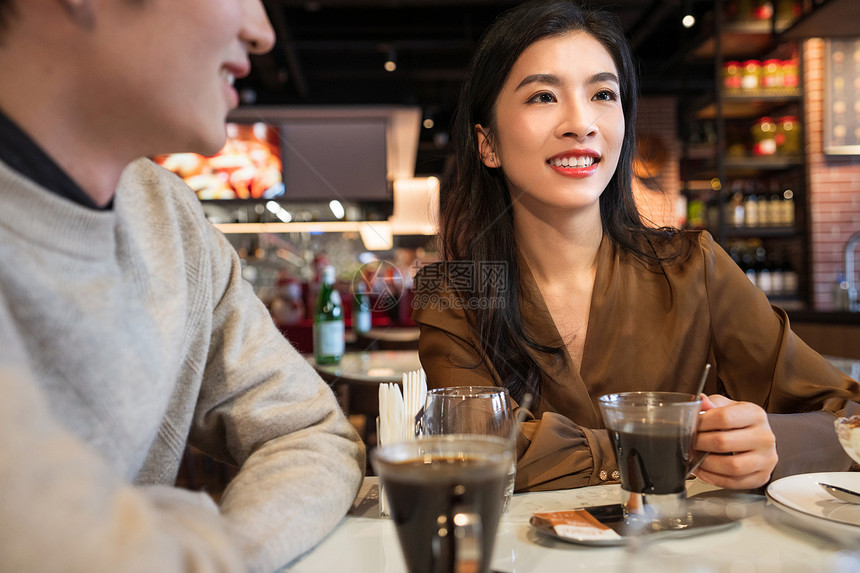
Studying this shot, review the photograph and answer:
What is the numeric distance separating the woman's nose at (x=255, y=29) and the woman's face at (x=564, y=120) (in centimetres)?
77

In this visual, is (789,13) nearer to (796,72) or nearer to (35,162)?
(796,72)

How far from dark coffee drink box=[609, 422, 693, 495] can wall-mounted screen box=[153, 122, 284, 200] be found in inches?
273

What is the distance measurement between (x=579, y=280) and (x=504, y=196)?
0.30m

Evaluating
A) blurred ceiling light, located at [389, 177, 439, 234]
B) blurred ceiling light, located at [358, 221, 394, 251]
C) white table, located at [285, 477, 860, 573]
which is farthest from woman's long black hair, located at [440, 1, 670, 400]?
blurred ceiling light, located at [389, 177, 439, 234]

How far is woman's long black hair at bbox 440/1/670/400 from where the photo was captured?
1.47 m

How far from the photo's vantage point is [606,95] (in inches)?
58.5

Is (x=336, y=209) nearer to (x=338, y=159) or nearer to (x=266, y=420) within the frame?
(x=338, y=159)

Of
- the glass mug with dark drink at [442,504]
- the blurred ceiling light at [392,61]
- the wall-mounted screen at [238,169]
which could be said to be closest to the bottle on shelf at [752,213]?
the blurred ceiling light at [392,61]

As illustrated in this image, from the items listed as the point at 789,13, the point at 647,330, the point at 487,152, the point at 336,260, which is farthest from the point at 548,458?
the point at 336,260

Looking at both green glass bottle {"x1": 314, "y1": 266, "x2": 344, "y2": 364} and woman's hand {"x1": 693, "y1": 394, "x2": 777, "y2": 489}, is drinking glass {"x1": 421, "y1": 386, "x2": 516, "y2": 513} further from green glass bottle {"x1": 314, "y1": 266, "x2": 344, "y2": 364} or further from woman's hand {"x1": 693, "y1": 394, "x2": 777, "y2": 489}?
green glass bottle {"x1": 314, "y1": 266, "x2": 344, "y2": 364}

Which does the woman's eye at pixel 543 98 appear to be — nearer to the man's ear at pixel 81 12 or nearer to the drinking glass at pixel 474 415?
the drinking glass at pixel 474 415

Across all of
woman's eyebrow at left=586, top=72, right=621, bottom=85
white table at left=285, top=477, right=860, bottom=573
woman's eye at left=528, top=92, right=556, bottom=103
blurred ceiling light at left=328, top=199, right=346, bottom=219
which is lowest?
white table at left=285, top=477, right=860, bottom=573

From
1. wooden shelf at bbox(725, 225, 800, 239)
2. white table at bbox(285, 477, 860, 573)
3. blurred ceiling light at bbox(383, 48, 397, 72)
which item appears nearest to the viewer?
white table at bbox(285, 477, 860, 573)

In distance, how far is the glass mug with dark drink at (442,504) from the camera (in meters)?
0.56
